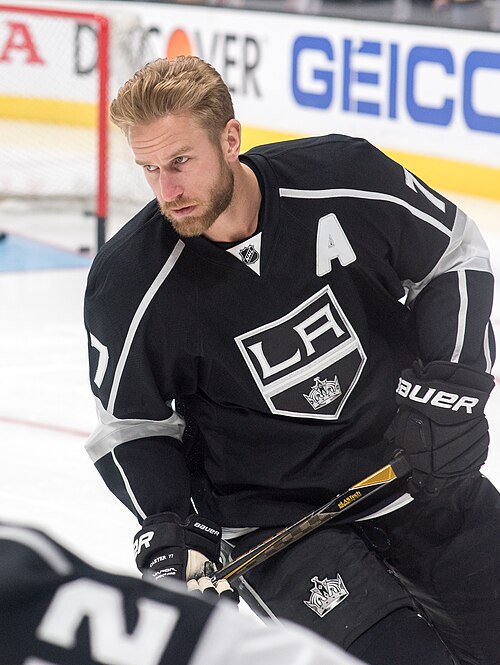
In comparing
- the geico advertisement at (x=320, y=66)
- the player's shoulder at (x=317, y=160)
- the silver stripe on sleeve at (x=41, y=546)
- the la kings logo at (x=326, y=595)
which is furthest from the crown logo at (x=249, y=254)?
the geico advertisement at (x=320, y=66)

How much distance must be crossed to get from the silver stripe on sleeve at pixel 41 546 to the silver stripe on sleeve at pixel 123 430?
1216 millimetres

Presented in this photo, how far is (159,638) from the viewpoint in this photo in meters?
0.64

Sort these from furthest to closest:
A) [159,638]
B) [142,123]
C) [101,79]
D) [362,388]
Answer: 1. [101,79]
2. [362,388]
3. [142,123]
4. [159,638]

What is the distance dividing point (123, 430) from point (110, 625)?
1.25 metres

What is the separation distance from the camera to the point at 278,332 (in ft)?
6.13

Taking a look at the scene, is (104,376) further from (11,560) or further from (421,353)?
(11,560)

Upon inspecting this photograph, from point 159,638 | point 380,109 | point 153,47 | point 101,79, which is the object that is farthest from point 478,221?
point 159,638

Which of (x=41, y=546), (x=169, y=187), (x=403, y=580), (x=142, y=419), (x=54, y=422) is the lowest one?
(x=54, y=422)

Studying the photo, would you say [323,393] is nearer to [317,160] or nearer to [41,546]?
[317,160]

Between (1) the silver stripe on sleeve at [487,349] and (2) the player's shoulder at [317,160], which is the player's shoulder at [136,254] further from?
(1) the silver stripe on sleeve at [487,349]

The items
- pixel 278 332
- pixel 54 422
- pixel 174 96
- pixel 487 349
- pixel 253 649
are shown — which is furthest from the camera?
pixel 54 422

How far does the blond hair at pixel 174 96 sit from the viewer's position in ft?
5.78

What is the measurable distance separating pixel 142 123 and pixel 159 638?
4.00 ft

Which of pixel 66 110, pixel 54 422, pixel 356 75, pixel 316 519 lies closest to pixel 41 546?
pixel 316 519
